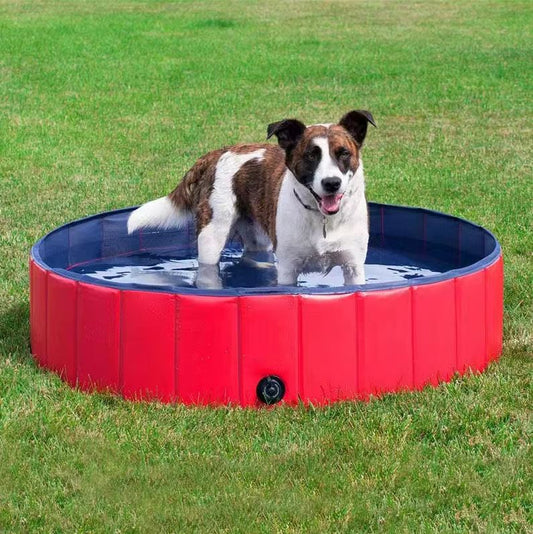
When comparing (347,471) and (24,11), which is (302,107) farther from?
(24,11)

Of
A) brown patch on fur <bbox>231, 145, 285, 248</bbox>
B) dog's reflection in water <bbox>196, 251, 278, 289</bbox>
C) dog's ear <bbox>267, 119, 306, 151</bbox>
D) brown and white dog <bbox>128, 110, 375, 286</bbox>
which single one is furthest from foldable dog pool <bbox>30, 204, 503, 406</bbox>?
dog's reflection in water <bbox>196, 251, 278, 289</bbox>

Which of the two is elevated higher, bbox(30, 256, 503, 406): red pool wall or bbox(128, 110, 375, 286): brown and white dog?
bbox(128, 110, 375, 286): brown and white dog

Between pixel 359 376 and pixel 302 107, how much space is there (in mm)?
11126

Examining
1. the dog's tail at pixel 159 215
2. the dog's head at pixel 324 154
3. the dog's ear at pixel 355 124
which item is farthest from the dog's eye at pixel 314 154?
the dog's tail at pixel 159 215

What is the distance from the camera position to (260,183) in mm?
7008

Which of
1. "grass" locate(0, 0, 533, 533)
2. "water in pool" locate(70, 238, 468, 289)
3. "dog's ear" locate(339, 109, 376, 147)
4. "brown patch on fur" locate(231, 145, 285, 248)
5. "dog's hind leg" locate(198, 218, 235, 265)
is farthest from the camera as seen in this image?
"water in pool" locate(70, 238, 468, 289)

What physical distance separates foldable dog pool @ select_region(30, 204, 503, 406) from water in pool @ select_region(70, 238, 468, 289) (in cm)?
169

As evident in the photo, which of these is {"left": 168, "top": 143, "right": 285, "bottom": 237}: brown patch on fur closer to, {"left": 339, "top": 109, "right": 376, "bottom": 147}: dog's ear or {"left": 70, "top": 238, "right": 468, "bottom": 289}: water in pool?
{"left": 70, "top": 238, "right": 468, "bottom": 289}: water in pool

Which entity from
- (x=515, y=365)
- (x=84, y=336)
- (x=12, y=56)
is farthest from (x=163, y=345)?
(x=12, y=56)

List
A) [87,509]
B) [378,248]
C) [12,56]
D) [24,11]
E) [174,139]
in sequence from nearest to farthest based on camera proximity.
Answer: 1. [87,509]
2. [378,248]
3. [174,139]
4. [12,56]
5. [24,11]

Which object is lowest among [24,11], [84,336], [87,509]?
[87,509]

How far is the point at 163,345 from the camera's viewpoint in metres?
5.55

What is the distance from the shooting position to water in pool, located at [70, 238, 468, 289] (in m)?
7.75

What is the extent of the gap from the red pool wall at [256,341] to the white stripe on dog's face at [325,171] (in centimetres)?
77
